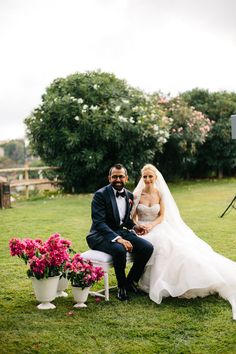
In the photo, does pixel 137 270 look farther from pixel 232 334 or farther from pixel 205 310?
pixel 232 334

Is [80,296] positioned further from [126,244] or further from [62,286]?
[126,244]

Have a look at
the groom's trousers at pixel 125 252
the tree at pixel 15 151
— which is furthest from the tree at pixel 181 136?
the groom's trousers at pixel 125 252

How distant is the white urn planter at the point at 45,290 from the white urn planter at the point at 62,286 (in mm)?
340

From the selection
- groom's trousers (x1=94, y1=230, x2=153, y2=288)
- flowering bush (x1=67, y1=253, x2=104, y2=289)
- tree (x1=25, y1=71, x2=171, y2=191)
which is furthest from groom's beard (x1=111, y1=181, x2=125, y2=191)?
tree (x1=25, y1=71, x2=171, y2=191)

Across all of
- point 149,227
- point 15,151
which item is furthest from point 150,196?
point 15,151

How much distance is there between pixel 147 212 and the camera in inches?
263

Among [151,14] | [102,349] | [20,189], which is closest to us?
[102,349]

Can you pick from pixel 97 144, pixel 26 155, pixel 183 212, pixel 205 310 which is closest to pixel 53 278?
pixel 205 310

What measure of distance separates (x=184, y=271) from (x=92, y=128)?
11966 mm

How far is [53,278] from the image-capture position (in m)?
5.55

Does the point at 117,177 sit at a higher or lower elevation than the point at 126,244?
higher

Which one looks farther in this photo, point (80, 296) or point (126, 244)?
point (126, 244)

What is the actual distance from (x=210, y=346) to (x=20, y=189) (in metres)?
14.1

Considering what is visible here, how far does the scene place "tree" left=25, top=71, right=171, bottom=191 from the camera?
17.5 meters
